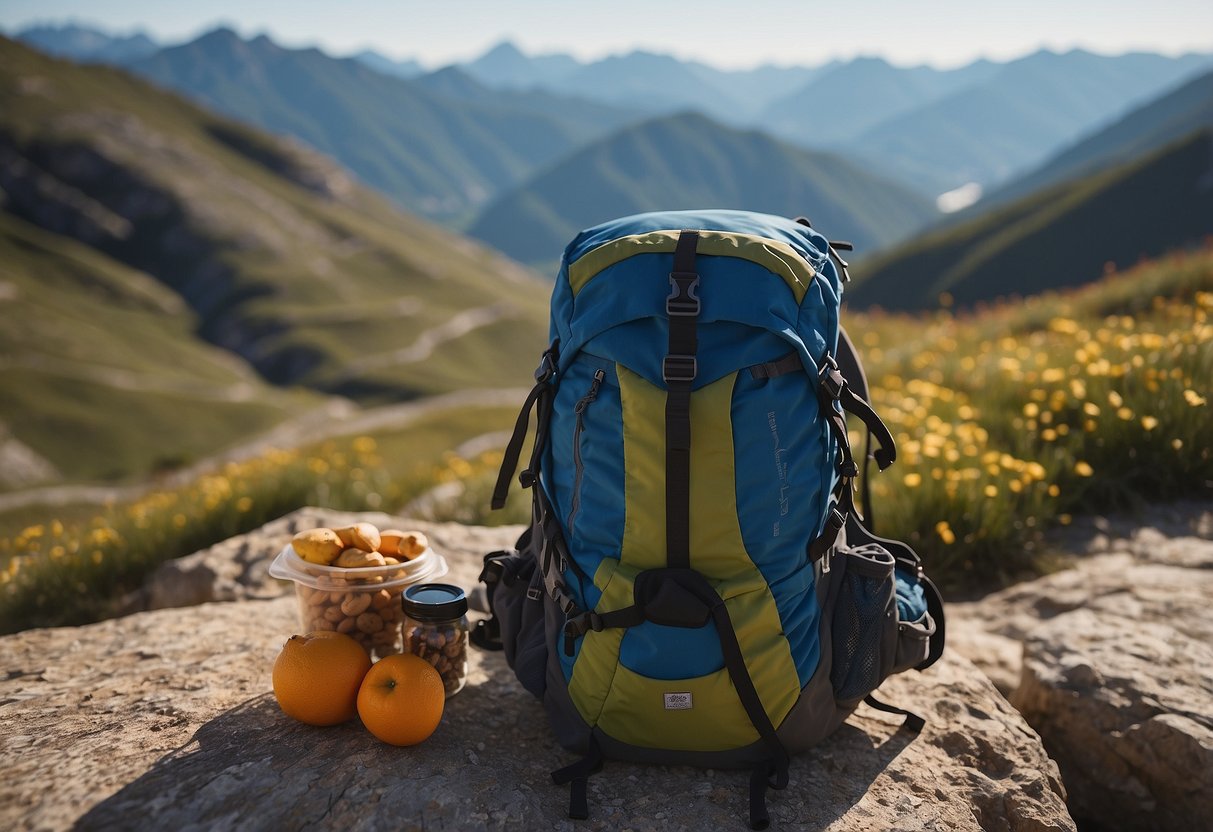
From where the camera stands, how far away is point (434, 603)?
341cm

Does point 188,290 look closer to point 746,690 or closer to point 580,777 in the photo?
point 580,777

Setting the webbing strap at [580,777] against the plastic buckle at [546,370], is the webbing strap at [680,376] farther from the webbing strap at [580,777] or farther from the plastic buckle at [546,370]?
the webbing strap at [580,777]

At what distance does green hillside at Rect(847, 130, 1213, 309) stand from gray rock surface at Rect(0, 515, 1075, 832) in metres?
119

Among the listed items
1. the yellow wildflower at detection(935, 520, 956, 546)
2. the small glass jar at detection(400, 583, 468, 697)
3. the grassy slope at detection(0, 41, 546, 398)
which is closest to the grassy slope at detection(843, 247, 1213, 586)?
the yellow wildflower at detection(935, 520, 956, 546)

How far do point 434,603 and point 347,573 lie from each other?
1.32ft

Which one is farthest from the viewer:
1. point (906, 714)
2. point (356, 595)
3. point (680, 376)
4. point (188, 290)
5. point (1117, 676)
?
point (188, 290)

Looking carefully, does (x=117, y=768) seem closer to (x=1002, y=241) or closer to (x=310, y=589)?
(x=310, y=589)

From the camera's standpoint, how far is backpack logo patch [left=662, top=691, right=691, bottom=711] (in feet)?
10.5

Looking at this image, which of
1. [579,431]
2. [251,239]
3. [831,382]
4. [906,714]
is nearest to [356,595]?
[579,431]

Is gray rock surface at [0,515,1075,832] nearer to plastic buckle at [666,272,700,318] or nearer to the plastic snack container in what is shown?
the plastic snack container

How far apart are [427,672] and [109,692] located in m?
1.46

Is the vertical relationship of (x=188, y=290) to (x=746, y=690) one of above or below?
above

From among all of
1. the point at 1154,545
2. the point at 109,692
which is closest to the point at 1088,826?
the point at 1154,545

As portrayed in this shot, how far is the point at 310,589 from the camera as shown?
142 inches
